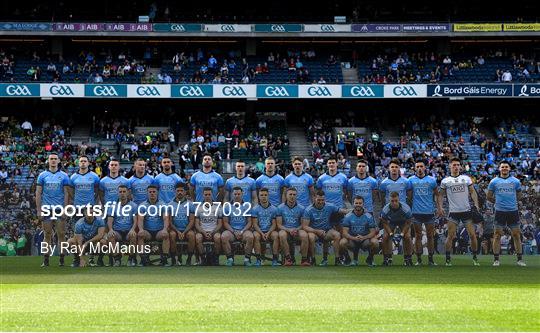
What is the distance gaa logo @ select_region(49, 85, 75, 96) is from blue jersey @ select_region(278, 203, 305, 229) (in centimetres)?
2875

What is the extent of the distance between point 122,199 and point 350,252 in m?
5.27

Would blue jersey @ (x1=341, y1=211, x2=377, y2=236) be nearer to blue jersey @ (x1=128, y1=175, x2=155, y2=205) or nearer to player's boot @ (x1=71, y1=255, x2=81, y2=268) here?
blue jersey @ (x1=128, y1=175, x2=155, y2=205)

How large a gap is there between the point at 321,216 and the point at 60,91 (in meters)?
29.4

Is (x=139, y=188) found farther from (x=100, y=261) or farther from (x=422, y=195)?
(x=422, y=195)

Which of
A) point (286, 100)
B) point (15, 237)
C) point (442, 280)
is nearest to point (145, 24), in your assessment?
point (286, 100)

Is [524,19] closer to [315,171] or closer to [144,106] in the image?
[315,171]

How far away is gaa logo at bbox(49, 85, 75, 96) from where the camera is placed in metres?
43.8

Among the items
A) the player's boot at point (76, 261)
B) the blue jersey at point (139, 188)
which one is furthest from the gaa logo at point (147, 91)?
the player's boot at point (76, 261)

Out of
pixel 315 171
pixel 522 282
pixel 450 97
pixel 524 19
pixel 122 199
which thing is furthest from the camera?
pixel 524 19

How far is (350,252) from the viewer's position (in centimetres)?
1889

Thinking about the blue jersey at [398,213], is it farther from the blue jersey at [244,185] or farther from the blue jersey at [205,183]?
the blue jersey at [205,183]

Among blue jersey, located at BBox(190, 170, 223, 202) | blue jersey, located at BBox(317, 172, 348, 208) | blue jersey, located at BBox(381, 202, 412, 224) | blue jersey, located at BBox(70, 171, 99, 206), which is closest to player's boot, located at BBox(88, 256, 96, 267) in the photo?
blue jersey, located at BBox(70, 171, 99, 206)

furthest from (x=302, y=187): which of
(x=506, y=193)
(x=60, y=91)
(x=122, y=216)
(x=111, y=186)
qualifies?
(x=60, y=91)

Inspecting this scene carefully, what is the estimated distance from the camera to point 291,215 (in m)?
17.4
